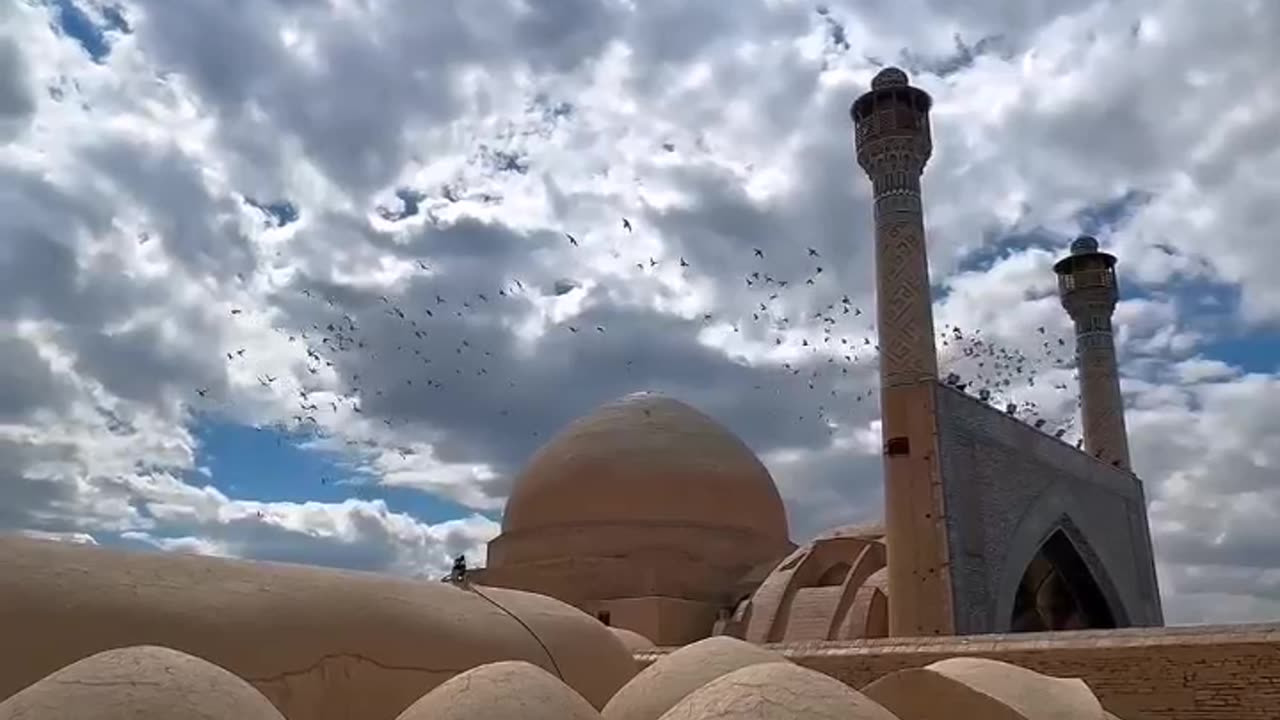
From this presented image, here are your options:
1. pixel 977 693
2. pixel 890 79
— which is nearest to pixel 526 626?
pixel 977 693

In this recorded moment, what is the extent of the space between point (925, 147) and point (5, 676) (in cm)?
1287

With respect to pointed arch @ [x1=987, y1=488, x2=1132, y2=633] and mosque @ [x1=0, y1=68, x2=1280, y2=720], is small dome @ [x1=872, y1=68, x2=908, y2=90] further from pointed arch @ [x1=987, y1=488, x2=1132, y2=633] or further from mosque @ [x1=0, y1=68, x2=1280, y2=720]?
pointed arch @ [x1=987, y1=488, x2=1132, y2=633]

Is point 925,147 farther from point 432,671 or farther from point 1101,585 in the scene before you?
point 432,671

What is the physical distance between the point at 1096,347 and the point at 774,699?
61.8 ft

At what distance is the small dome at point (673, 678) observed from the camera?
19.6ft

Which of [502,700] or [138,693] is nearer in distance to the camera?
[138,693]

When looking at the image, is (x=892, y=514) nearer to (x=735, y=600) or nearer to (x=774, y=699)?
(x=735, y=600)

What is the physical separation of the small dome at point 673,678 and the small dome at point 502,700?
0.84 m

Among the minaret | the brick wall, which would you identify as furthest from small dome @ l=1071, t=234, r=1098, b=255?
the brick wall

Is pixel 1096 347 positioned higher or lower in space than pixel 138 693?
higher

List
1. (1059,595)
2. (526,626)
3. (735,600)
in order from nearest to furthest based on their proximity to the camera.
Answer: (526,626) → (1059,595) → (735,600)

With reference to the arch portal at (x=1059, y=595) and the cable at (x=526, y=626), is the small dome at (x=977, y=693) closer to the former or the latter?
the cable at (x=526, y=626)

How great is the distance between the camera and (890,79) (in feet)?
51.1

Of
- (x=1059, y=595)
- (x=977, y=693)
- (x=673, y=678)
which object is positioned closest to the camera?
(x=977, y=693)
